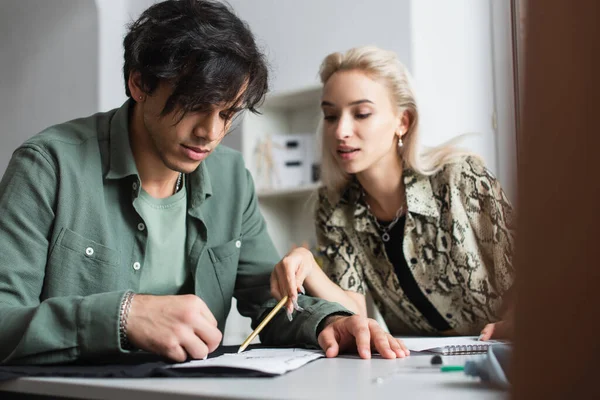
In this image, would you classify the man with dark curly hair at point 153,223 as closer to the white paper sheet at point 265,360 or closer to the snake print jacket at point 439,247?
the white paper sheet at point 265,360

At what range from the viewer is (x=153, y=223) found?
1424 mm

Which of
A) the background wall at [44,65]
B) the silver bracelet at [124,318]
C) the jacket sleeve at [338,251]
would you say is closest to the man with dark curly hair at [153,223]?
the silver bracelet at [124,318]

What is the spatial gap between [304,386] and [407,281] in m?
1.27

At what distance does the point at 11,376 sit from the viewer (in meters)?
0.89

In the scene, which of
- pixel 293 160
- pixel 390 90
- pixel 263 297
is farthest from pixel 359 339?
pixel 293 160

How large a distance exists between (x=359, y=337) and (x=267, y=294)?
43 centimetres

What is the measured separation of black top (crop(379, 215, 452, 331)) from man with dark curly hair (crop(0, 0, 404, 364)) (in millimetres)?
514

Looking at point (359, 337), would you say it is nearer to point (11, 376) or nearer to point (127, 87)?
point (11, 376)

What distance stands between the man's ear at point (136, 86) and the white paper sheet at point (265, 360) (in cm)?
62

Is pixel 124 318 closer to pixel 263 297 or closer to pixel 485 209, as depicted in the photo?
pixel 263 297

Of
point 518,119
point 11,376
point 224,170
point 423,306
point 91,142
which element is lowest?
point 423,306

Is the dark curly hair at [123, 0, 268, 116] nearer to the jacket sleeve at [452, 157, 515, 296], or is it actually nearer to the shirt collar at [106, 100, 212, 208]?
the shirt collar at [106, 100, 212, 208]

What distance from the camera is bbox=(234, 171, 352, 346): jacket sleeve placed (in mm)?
1266

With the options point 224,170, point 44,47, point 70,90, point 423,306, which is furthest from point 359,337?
point 44,47
